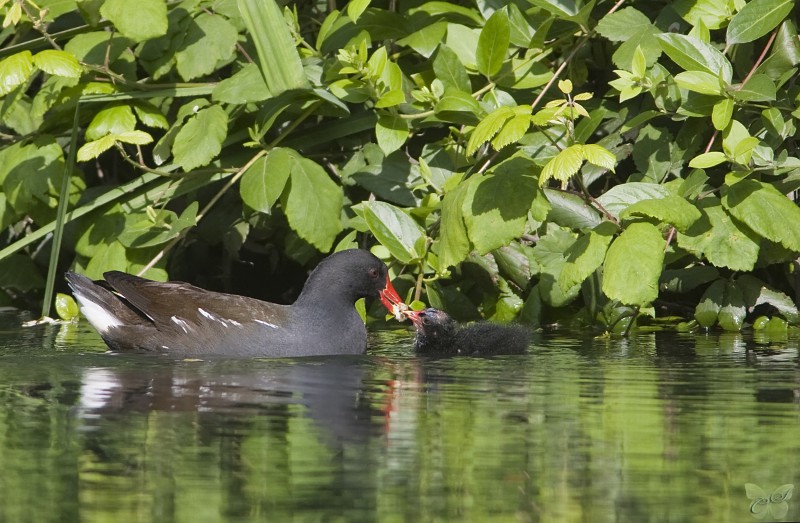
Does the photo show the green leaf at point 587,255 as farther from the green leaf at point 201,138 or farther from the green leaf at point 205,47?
the green leaf at point 205,47

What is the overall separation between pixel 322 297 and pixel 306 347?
0.32 metres

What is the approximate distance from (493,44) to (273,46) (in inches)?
41.7

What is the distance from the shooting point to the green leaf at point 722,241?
6047mm

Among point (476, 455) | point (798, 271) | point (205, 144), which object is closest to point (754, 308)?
point (798, 271)

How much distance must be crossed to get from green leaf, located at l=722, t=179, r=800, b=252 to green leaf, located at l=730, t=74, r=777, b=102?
37 centimetres

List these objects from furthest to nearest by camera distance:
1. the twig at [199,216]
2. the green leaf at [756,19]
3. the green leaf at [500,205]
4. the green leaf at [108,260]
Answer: the green leaf at [108,260]
the twig at [199,216]
the green leaf at [756,19]
the green leaf at [500,205]

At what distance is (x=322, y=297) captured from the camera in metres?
6.62

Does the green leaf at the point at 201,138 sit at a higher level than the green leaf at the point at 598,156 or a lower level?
higher

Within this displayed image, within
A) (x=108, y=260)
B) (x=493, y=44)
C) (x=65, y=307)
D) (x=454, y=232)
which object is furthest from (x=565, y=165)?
(x=65, y=307)

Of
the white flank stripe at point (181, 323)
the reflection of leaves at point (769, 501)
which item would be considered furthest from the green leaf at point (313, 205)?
the reflection of leaves at point (769, 501)

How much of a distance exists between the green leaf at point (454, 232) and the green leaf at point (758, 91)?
4.19 feet

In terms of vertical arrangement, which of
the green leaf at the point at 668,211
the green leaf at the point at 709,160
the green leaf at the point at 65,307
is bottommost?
the green leaf at the point at 65,307

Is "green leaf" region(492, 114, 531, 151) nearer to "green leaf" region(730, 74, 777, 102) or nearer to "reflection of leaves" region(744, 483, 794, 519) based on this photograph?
"green leaf" region(730, 74, 777, 102)

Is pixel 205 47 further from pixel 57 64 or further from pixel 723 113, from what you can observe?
pixel 723 113
